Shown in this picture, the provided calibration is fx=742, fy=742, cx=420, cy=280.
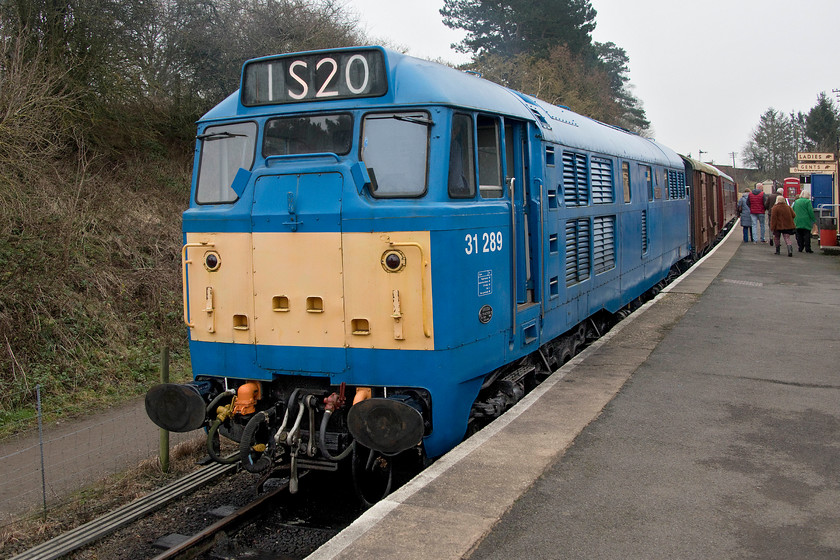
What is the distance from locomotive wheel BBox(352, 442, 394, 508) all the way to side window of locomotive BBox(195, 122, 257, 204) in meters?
2.21

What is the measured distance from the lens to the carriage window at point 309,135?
17.8ft

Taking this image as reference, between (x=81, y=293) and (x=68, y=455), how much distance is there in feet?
13.4

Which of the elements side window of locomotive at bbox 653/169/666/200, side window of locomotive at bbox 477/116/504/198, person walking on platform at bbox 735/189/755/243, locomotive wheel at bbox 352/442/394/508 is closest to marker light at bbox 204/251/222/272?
locomotive wheel at bbox 352/442/394/508

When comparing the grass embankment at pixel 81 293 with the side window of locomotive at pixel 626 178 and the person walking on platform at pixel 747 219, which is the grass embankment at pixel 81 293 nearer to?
the side window of locomotive at pixel 626 178

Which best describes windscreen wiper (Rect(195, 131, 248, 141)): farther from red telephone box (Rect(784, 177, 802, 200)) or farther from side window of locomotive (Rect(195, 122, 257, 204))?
red telephone box (Rect(784, 177, 802, 200))

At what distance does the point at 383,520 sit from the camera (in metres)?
4.14

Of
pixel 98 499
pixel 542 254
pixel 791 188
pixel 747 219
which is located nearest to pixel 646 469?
pixel 542 254

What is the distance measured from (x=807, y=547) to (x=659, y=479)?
1.04m

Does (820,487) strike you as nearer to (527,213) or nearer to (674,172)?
(527,213)

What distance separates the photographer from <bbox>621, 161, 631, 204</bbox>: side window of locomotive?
10094 millimetres

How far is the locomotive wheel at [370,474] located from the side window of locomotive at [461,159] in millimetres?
1999

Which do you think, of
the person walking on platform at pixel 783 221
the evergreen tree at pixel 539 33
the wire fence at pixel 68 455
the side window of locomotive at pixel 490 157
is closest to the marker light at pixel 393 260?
the side window of locomotive at pixel 490 157

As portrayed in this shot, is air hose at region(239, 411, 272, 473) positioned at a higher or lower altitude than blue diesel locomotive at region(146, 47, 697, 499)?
lower

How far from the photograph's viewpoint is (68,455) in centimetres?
711
